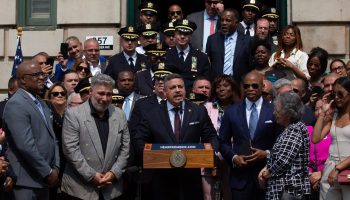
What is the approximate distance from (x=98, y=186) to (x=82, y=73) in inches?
140

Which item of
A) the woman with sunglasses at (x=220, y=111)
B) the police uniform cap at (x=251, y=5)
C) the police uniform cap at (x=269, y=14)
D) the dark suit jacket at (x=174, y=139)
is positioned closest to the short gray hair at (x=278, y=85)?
the woman with sunglasses at (x=220, y=111)

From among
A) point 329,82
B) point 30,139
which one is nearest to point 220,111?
point 329,82

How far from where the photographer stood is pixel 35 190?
9.31 metres

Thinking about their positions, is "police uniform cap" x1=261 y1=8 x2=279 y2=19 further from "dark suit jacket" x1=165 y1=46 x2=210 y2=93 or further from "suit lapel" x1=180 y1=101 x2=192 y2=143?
"suit lapel" x1=180 y1=101 x2=192 y2=143

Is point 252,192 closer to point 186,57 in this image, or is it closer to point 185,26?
point 186,57

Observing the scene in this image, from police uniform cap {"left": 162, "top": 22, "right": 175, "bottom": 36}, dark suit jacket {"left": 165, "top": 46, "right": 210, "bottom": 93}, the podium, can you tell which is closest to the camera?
the podium

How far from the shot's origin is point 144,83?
12.8 metres

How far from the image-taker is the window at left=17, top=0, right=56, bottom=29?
16.3 metres

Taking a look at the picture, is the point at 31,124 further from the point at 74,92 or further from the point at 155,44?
the point at 155,44

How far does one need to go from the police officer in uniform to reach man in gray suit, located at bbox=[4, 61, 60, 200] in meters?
3.83

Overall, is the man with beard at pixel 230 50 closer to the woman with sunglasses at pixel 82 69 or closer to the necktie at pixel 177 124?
the woman with sunglasses at pixel 82 69

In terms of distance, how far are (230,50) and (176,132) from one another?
11.0 ft

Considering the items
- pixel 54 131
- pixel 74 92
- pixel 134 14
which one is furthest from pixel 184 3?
pixel 54 131

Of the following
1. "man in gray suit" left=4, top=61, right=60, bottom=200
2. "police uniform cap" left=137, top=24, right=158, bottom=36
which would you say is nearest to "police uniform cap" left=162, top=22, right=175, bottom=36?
"police uniform cap" left=137, top=24, right=158, bottom=36
